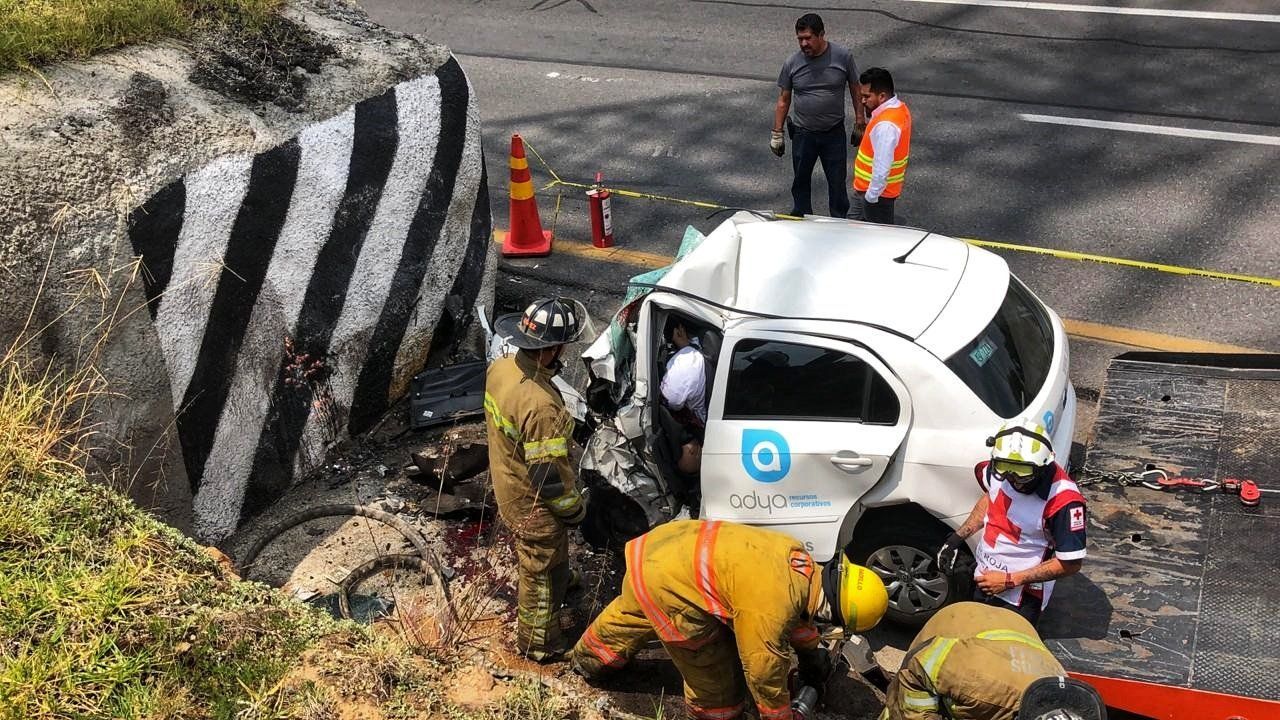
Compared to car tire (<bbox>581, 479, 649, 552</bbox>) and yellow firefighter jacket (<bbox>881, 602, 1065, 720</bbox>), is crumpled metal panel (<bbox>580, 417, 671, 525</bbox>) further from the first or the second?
yellow firefighter jacket (<bbox>881, 602, 1065, 720</bbox>)

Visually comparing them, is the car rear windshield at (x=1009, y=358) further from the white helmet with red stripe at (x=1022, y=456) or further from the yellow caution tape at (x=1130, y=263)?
the yellow caution tape at (x=1130, y=263)

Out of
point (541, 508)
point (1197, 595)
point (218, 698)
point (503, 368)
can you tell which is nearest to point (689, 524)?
point (541, 508)

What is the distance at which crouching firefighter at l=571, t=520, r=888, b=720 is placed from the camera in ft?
14.6

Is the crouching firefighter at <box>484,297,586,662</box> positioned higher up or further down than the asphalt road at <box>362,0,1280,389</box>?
further down

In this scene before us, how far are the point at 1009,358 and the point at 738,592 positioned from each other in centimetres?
204

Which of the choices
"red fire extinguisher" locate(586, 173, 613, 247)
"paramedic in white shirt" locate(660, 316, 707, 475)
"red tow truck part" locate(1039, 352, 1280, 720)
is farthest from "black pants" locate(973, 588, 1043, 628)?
"red fire extinguisher" locate(586, 173, 613, 247)

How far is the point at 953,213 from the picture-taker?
9602mm

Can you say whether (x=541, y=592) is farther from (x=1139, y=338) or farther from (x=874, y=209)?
(x=1139, y=338)

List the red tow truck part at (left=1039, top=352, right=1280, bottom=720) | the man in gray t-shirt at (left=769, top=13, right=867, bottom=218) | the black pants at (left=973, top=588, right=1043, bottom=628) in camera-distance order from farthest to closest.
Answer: the man in gray t-shirt at (left=769, top=13, right=867, bottom=218), the black pants at (left=973, top=588, right=1043, bottom=628), the red tow truck part at (left=1039, top=352, right=1280, bottom=720)

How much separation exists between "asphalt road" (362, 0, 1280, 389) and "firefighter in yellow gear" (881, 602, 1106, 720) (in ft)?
11.6

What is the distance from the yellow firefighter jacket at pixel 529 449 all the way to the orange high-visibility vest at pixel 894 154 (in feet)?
12.6

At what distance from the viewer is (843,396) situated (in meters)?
5.55

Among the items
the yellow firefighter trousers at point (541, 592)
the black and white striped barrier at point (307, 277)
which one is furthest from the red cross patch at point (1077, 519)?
the black and white striped barrier at point (307, 277)

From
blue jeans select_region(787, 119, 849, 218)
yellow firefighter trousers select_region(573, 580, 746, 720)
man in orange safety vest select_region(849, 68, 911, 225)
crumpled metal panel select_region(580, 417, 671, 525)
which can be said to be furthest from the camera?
blue jeans select_region(787, 119, 849, 218)
